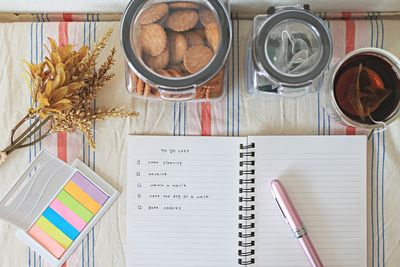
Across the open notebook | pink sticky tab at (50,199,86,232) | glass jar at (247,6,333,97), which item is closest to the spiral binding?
the open notebook

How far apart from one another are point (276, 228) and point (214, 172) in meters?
0.12

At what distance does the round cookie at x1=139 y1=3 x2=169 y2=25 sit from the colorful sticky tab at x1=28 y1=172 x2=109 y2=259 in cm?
26

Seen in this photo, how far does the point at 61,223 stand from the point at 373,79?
0.50m

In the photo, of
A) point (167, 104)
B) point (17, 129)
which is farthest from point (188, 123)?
point (17, 129)

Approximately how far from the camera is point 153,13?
69cm

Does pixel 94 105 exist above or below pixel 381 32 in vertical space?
below

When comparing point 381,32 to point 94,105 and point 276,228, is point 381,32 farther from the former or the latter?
point 94,105

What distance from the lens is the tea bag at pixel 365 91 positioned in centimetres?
76

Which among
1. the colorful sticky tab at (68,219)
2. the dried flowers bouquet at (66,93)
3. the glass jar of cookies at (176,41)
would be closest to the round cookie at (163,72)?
the glass jar of cookies at (176,41)

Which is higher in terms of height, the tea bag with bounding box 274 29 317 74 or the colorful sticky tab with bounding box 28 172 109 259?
the tea bag with bounding box 274 29 317 74

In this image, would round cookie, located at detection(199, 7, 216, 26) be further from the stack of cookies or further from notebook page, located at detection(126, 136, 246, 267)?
notebook page, located at detection(126, 136, 246, 267)

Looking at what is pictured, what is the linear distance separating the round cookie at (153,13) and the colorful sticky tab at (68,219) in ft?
0.85

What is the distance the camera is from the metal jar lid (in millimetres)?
702

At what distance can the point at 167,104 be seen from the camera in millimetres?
816
